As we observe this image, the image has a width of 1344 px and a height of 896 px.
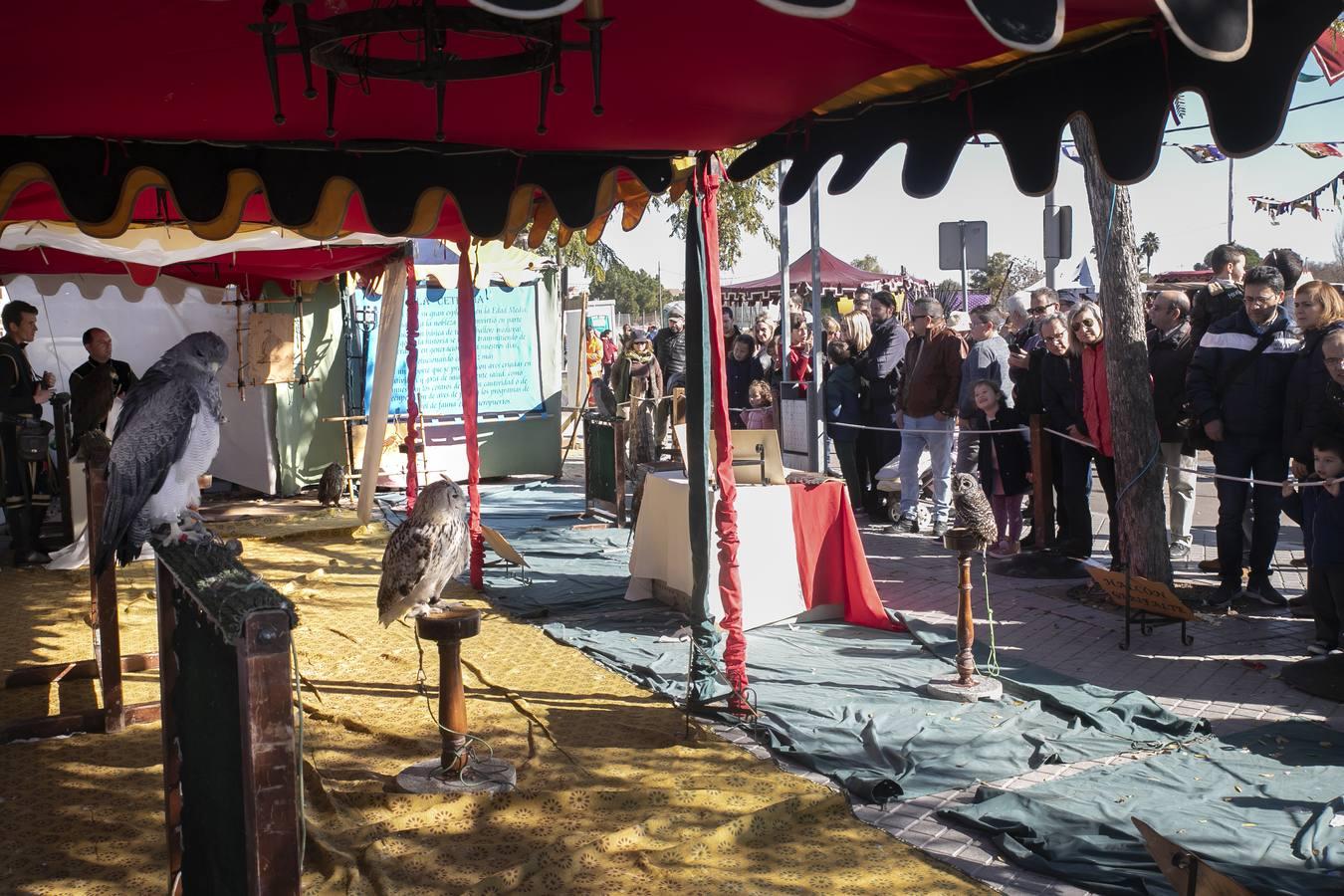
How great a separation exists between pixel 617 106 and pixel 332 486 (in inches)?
332

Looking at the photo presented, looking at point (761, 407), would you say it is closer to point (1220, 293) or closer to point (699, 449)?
point (1220, 293)

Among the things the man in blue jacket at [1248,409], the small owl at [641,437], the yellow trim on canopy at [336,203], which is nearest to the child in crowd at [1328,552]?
the man in blue jacket at [1248,409]

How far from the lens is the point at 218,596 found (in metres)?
2.44

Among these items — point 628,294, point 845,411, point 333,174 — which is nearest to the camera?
point 333,174

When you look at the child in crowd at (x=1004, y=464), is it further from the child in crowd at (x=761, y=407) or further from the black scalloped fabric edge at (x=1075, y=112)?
the black scalloped fabric edge at (x=1075, y=112)

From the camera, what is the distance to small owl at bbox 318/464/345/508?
12211mm

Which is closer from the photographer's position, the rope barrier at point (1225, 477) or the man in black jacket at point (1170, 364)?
the rope barrier at point (1225, 477)

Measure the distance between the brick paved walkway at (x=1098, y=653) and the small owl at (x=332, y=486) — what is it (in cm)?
599

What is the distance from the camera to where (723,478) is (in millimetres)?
5457

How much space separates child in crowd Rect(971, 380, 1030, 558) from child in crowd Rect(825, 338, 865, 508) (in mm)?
1844

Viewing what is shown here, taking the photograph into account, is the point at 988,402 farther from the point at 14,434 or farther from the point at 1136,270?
the point at 14,434

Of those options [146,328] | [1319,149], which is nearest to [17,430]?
[146,328]

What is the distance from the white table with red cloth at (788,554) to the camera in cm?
695

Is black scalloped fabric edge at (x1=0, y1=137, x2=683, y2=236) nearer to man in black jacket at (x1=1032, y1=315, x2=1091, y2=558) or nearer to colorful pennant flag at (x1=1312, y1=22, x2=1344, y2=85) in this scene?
colorful pennant flag at (x1=1312, y1=22, x2=1344, y2=85)
